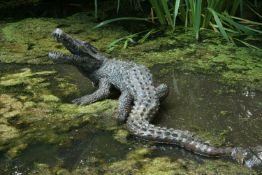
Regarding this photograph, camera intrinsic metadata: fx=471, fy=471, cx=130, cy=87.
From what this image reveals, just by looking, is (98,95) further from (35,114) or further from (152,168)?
(152,168)

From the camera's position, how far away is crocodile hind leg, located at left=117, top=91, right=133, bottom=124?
3.01 m

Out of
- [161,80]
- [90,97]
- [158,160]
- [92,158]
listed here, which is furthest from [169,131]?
[161,80]

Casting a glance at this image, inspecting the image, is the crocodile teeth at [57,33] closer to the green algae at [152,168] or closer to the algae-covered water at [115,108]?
the algae-covered water at [115,108]

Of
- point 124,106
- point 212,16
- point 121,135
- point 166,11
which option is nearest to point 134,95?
point 124,106

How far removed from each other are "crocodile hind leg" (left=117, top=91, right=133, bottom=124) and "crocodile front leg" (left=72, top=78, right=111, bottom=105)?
19 cm

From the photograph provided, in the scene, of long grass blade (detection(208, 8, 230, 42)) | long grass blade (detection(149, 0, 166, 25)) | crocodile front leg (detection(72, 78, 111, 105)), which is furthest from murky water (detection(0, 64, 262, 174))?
long grass blade (detection(149, 0, 166, 25))

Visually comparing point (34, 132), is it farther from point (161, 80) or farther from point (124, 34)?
point (124, 34)

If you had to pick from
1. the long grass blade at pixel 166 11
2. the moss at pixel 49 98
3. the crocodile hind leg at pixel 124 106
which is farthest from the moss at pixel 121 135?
the long grass blade at pixel 166 11

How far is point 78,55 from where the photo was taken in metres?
3.63

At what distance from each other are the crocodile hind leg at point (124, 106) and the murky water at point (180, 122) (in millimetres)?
156

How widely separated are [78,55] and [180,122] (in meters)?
1.04

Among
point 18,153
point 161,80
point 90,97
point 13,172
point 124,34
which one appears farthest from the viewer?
point 124,34

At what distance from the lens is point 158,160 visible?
257 cm

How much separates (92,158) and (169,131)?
0.48 m
